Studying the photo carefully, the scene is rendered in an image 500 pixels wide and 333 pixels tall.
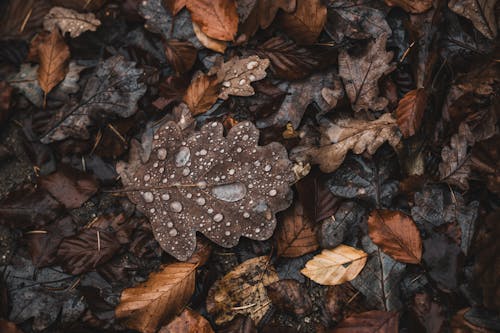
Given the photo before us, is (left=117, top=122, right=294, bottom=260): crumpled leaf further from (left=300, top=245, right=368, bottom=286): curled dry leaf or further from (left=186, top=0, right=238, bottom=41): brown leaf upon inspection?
(left=186, top=0, right=238, bottom=41): brown leaf

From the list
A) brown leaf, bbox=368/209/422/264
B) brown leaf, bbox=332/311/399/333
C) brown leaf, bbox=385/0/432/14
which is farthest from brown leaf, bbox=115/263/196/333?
brown leaf, bbox=385/0/432/14

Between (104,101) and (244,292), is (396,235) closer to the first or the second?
(244,292)

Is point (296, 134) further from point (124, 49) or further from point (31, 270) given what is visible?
point (31, 270)

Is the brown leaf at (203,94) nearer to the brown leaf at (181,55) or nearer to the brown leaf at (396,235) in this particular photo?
the brown leaf at (181,55)

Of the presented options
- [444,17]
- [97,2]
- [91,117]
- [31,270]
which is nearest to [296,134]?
[444,17]

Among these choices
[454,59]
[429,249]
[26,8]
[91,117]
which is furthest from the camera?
[26,8]

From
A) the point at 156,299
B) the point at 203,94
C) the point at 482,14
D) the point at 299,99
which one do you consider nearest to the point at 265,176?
the point at 299,99
